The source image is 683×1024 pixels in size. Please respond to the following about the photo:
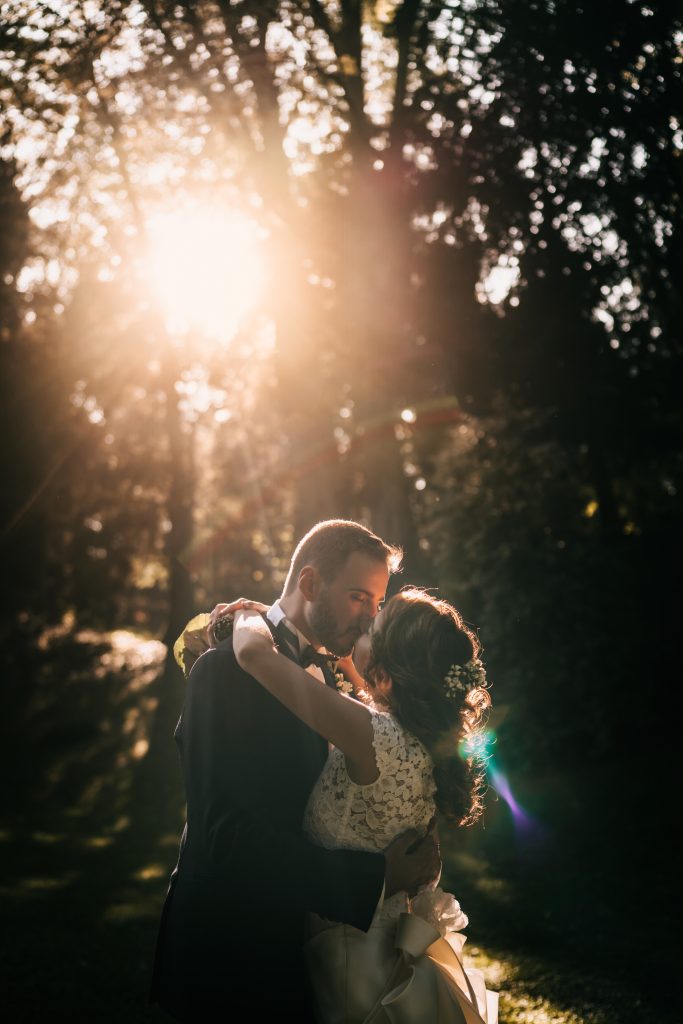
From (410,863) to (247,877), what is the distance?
0.64m

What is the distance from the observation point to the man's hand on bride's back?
321cm

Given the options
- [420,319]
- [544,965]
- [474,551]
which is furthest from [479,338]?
[544,965]

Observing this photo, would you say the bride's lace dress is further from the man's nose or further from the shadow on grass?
the shadow on grass

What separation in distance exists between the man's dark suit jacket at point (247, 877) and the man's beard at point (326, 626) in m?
0.40

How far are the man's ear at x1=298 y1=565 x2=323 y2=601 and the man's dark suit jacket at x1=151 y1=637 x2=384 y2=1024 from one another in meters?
0.47

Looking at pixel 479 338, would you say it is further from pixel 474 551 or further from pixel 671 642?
pixel 671 642

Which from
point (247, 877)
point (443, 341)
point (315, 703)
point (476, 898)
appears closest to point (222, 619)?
point (315, 703)

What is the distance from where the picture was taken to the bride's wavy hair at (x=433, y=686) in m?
3.32

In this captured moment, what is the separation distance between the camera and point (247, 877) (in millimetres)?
2975

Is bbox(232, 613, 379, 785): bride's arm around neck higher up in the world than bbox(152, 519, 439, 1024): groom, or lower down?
higher up

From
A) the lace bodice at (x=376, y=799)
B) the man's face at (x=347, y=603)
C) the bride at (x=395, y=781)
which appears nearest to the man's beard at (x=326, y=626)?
the man's face at (x=347, y=603)

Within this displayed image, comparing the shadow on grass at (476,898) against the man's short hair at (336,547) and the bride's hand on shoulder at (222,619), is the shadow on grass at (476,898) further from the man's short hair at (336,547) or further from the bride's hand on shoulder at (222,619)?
the man's short hair at (336,547)

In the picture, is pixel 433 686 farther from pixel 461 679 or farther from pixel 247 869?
pixel 247 869

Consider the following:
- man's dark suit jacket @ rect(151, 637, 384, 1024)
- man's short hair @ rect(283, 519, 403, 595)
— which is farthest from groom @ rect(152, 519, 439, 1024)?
man's short hair @ rect(283, 519, 403, 595)
